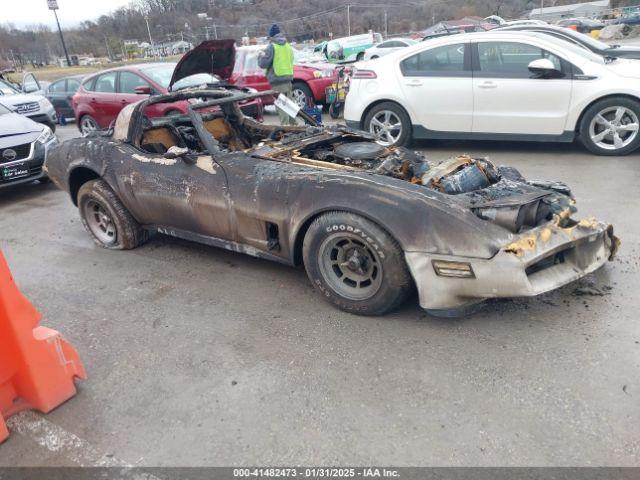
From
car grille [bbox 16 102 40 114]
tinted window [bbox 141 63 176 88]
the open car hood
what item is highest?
the open car hood

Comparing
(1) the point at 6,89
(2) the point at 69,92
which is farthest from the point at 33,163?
(2) the point at 69,92

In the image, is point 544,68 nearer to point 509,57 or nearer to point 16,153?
point 509,57

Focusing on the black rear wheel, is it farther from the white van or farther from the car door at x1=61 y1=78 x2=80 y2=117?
the white van

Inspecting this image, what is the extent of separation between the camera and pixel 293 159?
3.75 metres

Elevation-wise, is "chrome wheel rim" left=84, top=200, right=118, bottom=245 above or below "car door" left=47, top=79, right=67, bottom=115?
below

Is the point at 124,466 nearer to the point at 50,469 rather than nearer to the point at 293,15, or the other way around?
the point at 50,469

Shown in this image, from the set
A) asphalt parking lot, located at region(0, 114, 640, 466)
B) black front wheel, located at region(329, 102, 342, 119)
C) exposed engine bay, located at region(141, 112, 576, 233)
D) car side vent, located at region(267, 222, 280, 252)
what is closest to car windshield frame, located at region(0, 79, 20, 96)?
black front wheel, located at region(329, 102, 342, 119)

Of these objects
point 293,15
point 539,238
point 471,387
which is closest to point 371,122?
point 539,238

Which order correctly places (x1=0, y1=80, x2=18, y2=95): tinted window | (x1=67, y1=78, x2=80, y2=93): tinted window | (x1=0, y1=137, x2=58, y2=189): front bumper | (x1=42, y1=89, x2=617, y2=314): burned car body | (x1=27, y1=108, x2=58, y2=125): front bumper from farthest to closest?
1. (x1=67, y1=78, x2=80, y2=93): tinted window
2. (x1=0, y1=80, x2=18, y2=95): tinted window
3. (x1=27, y1=108, x2=58, y2=125): front bumper
4. (x1=0, y1=137, x2=58, y2=189): front bumper
5. (x1=42, y1=89, x2=617, y2=314): burned car body

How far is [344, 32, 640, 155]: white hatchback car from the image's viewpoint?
6.35m

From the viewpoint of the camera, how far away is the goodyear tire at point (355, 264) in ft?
9.93

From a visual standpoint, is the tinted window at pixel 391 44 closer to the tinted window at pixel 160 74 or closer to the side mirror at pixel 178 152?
the tinted window at pixel 160 74

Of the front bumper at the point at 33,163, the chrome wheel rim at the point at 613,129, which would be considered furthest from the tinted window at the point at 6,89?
the chrome wheel rim at the point at 613,129

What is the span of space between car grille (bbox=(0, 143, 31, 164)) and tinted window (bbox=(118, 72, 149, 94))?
9.13 ft
